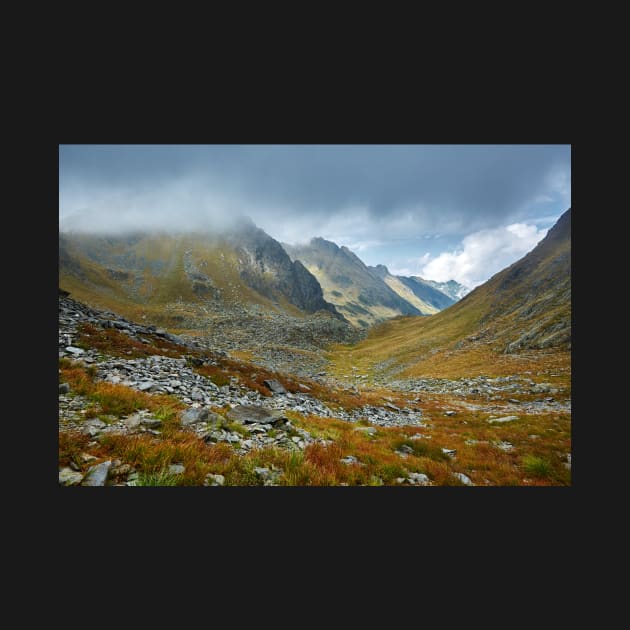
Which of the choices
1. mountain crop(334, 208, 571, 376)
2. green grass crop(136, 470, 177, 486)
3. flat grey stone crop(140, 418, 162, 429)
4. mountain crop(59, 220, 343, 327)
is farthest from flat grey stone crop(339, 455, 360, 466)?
mountain crop(59, 220, 343, 327)

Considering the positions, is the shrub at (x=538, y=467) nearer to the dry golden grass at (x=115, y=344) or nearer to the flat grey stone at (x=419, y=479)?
the flat grey stone at (x=419, y=479)

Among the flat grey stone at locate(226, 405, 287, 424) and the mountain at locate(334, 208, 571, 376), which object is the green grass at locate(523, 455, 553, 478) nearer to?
the flat grey stone at locate(226, 405, 287, 424)

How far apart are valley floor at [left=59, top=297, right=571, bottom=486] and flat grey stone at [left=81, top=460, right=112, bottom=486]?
0.02 m

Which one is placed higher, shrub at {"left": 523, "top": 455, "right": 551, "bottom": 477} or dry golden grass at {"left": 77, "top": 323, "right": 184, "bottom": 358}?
dry golden grass at {"left": 77, "top": 323, "right": 184, "bottom": 358}

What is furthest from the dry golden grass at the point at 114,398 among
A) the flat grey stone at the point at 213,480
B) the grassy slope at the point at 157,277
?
the grassy slope at the point at 157,277

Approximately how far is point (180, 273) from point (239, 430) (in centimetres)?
11825

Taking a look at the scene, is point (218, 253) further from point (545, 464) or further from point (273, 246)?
point (545, 464)

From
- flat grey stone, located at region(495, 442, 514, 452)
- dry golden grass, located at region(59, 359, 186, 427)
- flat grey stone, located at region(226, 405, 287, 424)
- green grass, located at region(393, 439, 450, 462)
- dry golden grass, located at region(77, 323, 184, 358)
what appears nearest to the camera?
dry golden grass, located at region(59, 359, 186, 427)

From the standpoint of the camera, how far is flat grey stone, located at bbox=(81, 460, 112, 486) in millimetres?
3867

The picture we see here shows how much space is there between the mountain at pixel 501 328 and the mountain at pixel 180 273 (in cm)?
5076

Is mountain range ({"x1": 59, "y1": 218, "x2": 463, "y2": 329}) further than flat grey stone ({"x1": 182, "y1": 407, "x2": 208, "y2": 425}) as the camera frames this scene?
Yes

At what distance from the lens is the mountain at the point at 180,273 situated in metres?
81.7

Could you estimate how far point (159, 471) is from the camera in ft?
13.7

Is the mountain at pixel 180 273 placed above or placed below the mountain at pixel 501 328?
above
